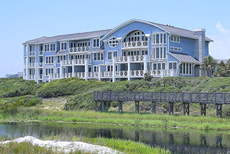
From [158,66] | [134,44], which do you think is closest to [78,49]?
[134,44]

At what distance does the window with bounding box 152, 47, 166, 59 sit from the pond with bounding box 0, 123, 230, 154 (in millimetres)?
24665

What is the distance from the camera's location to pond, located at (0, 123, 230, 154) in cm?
2800

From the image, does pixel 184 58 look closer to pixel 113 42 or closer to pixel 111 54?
pixel 113 42

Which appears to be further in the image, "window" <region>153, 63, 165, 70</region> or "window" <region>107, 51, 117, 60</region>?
"window" <region>107, 51, 117, 60</region>

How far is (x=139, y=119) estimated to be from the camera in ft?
140

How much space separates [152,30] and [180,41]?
5036 millimetres

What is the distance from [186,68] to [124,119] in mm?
21866

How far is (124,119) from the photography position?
140 ft

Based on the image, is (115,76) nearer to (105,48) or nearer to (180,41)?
(105,48)

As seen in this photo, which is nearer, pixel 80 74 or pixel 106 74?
pixel 106 74

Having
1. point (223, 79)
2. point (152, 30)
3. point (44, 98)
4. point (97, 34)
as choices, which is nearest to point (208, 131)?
point (223, 79)

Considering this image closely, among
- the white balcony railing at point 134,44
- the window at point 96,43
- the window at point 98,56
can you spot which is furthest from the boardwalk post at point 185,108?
the window at point 96,43

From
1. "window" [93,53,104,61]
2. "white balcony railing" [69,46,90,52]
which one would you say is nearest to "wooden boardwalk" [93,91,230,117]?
"window" [93,53,104,61]

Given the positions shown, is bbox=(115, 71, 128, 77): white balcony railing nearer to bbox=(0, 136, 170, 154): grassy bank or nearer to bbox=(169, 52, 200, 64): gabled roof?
bbox=(169, 52, 200, 64): gabled roof
